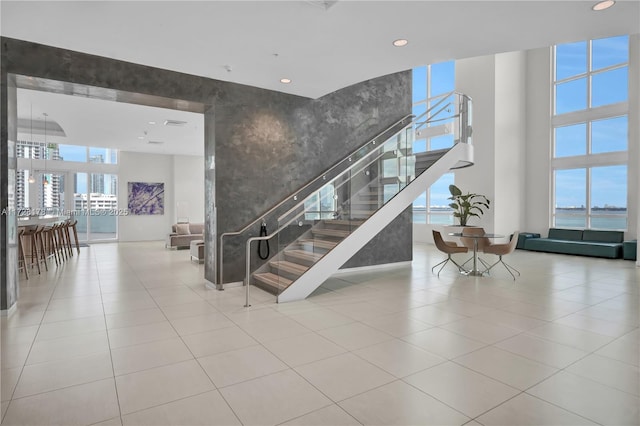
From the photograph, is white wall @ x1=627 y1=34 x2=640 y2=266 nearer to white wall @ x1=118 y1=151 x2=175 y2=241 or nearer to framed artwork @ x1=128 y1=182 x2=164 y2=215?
white wall @ x1=118 y1=151 x2=175 y2=241

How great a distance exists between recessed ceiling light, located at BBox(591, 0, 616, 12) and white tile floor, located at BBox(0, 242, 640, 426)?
3.28 metres

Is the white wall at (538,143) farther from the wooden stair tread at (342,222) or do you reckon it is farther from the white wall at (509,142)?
the wooden stair tread at (342,222)

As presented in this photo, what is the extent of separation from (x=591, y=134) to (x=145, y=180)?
15344mm

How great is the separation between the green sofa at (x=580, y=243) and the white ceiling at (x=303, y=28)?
7456mm

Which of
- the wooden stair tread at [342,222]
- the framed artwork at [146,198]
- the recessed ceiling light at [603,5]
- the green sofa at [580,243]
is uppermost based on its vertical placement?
the recessed ceiling light at [603,5]

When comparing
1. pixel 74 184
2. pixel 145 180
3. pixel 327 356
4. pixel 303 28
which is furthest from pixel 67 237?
pixel 327 356

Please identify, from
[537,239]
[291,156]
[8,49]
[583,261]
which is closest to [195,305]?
[291,156]

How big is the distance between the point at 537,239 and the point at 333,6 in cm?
1031

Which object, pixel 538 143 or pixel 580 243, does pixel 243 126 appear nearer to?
pixel 580 243

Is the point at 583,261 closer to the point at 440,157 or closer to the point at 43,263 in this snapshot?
the point at 440,157

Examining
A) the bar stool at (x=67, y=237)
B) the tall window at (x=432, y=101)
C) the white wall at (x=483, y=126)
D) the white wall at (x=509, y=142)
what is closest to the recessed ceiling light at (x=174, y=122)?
the bar stool at (x=67, y=237)

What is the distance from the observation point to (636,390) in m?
2.64

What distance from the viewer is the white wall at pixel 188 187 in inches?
563

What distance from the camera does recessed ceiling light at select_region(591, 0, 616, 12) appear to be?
10.9ft
